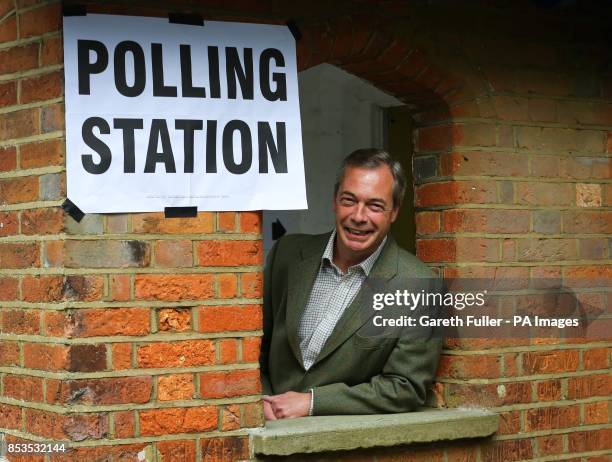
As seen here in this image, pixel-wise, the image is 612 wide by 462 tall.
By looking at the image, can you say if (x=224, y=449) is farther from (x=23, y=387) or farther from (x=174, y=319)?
(x=23, y=387)

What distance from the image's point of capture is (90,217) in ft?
12.7

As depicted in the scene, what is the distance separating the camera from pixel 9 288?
4.11 metres

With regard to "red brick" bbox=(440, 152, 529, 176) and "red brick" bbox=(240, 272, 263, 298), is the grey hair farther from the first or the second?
"red brick" bbox=(240, 272, 263, 298)

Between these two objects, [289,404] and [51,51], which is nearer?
[51,51]

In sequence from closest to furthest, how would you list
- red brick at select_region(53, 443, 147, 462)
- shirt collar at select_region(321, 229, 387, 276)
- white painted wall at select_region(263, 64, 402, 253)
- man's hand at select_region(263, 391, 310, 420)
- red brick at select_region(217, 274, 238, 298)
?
red brick at select_region(53, 443, 147, 462) → red brick at select_region(217, 274, 238, 298) → man's hand at select_region(263, 391, 310, 420) → shirt collar at select_region(321, 229, 387, 276) → white painted wall at select_region(263, 64, 402, 253)

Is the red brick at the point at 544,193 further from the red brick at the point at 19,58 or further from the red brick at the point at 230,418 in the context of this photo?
the red brick at the point at 19,58

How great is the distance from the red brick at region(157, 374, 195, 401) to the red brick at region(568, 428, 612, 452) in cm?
171

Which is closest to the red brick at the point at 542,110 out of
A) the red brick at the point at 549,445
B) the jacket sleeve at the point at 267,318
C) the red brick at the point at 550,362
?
the red brick at the point at 550,362

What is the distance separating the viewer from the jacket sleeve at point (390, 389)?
174 inches

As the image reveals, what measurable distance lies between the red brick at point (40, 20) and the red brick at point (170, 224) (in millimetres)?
689

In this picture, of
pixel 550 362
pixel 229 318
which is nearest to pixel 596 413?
pixel 550 362

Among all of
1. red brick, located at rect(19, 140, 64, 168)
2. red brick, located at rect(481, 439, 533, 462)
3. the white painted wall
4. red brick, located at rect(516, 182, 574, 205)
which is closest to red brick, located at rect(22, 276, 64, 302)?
red brick, located at rect(19, 140, 64, 168)

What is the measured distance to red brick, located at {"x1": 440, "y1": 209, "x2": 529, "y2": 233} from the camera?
15.2ft

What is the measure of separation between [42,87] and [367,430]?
1.65 meters
